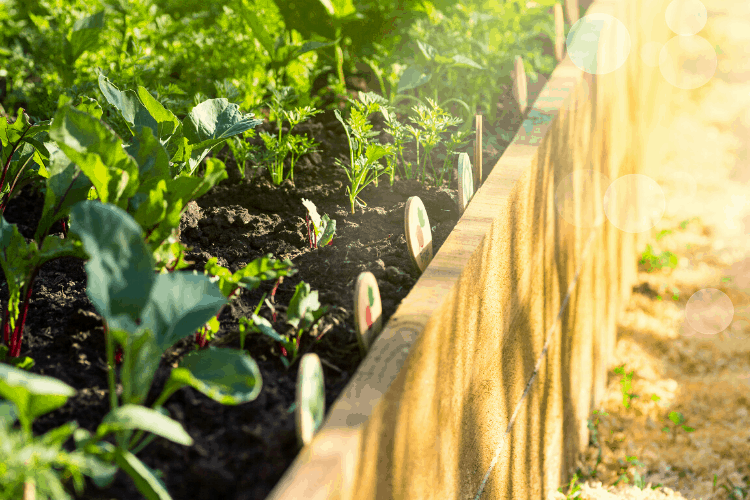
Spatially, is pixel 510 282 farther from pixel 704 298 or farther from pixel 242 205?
pixel 704 298

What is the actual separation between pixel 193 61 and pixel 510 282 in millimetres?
1357

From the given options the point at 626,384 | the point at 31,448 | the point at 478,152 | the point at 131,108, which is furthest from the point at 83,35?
the point at 626,384

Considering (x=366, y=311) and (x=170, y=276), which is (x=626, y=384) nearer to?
(x=366, y=311)

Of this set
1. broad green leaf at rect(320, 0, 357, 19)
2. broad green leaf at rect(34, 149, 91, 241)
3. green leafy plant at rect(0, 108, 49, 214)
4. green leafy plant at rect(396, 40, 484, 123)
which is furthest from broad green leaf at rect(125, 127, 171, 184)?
broad green leaf at rect(320, 0, 357, 19)

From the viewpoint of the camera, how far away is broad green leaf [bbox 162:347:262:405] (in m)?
0.86

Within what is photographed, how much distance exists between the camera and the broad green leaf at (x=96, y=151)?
1026 millimetres

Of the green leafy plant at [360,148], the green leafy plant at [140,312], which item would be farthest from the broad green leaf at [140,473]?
the green leafy plant at [360,148]

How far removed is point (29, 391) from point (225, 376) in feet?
0.77

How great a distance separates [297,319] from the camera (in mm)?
1186

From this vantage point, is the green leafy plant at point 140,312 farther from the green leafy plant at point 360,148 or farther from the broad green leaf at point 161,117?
the green leafy plant at point 360,148

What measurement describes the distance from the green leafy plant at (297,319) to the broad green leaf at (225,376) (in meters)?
0.24

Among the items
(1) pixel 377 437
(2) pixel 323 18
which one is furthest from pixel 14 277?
(2) pixel 323 18

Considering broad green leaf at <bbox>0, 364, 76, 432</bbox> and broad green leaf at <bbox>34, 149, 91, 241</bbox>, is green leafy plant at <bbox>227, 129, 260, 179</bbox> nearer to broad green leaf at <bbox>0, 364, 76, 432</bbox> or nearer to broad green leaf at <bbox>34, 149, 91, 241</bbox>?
broad green leaf at <bbox>34, 149, 91, 241</bbox>

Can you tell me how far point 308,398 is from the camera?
0.95 m
